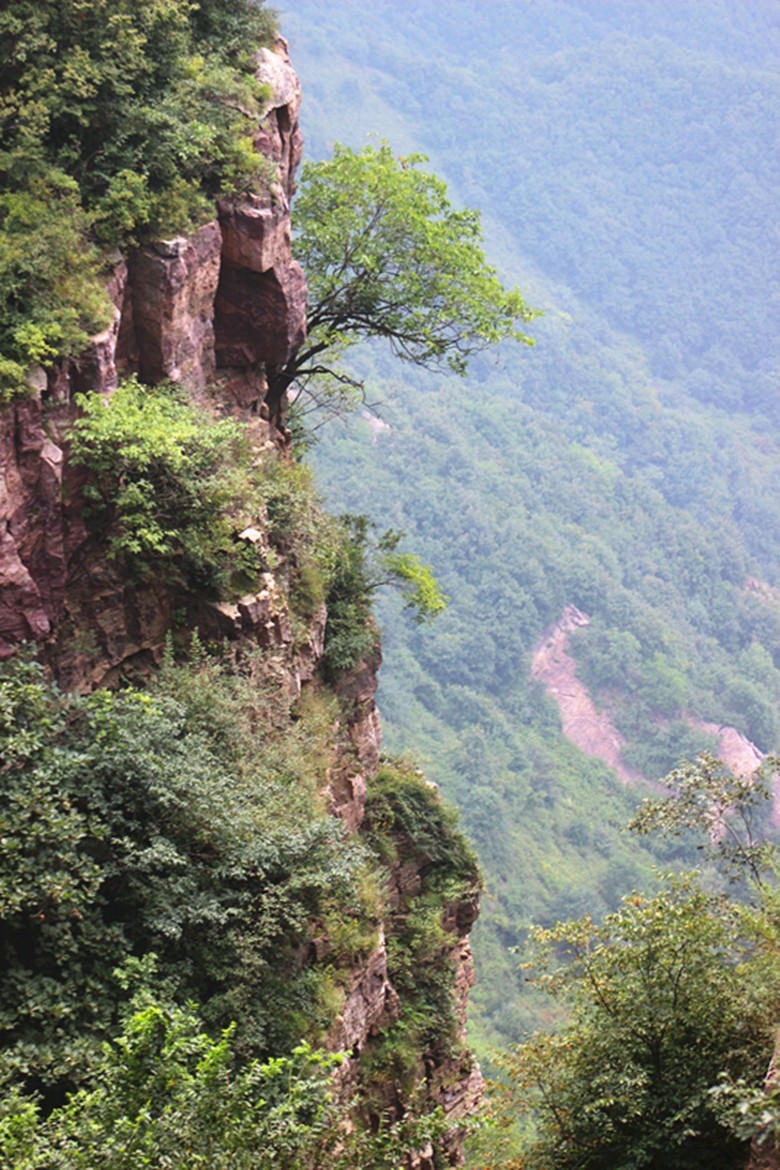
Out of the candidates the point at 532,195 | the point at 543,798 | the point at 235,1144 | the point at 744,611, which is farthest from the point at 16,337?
the point at 532,195

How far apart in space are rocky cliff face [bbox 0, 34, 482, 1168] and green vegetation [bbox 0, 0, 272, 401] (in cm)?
34

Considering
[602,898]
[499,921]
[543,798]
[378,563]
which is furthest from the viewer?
[543,798]

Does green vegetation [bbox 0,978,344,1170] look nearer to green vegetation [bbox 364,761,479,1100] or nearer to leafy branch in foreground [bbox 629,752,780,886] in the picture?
green vegetation [bbox 364,761,479,1100]

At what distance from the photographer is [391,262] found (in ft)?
61.9

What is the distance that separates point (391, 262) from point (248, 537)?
843cm

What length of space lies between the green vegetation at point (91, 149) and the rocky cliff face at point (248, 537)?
34cm

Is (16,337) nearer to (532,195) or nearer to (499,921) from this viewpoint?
(499,921)

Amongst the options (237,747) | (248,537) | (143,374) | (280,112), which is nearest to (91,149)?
(143,374)

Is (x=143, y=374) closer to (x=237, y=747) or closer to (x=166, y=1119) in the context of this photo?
(x=237, y=747)

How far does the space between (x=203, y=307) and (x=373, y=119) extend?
541 feet

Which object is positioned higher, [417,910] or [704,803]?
[704,803]

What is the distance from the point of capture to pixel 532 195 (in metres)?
178

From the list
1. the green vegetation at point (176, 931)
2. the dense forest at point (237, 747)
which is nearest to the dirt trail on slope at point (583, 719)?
the dense forest at point (237, 747)

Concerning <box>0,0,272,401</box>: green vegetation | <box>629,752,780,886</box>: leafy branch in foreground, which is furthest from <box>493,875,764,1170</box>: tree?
<box>0,0,272,401</box>: green vegetation
